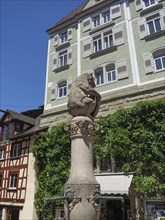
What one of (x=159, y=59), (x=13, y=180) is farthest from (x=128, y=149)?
(x=13, y=180)

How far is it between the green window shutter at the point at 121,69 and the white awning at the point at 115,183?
6.64m

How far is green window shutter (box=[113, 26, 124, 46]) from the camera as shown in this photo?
1596 centimetres

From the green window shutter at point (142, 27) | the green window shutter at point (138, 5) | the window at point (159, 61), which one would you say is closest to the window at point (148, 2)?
the green window shutter at point (138, 5)

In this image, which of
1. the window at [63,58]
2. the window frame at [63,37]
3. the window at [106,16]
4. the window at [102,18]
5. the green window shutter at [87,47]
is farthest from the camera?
the window frame at [63,37]

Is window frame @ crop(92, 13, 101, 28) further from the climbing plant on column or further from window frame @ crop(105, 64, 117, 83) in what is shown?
the climbing plant on column

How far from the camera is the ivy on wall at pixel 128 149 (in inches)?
440

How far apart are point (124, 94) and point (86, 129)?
9817 mm

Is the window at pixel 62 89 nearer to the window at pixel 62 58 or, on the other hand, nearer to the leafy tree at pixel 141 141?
the window at pixel 62 58

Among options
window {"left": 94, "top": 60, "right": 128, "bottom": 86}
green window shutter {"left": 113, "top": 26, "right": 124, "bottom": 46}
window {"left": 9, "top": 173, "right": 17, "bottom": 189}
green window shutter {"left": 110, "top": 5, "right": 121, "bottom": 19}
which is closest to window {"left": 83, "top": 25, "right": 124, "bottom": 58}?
green window shutter {"left": 113, "top": 26, "right": 124, "bottom": 46}

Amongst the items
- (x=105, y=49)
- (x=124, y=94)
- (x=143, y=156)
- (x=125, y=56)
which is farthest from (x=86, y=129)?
(x=105, y=49)

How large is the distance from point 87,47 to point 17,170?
39.1 ft

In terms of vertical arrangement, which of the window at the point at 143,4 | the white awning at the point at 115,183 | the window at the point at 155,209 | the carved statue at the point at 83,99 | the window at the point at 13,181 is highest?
the window at the point at 143,4

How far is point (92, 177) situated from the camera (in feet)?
14.4

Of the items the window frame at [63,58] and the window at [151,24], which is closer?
the window at [151,24]
